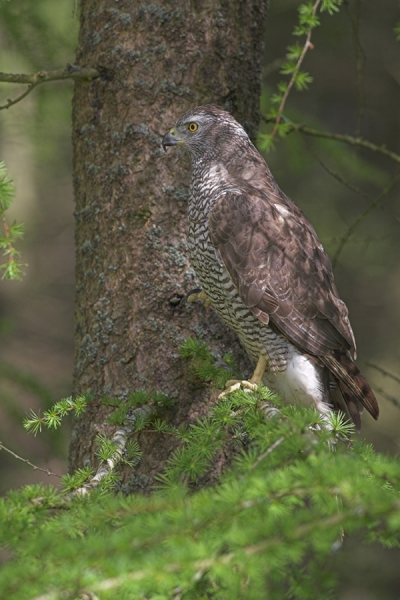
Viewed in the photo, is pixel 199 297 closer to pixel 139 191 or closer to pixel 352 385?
pixel 139 191

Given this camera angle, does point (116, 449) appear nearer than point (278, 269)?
Yes

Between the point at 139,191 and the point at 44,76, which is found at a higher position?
the point at 44,76

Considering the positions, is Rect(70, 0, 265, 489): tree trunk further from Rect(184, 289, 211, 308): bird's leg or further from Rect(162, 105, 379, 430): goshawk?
Rect(162, 105, 379, 430): goshawk

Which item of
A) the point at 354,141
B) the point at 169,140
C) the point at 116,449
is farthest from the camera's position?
the point at 354,141

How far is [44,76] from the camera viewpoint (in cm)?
319

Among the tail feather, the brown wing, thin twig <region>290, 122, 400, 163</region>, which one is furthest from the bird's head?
the tail feather

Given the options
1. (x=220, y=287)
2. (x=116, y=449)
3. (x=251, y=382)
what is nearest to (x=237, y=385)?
(x=251, y=382)

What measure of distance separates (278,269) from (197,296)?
445 millimetres

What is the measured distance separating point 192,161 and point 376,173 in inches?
68.9

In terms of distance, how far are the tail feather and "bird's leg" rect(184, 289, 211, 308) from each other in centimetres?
69

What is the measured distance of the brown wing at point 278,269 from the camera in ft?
10.9

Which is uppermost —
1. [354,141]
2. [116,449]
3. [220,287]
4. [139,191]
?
[354,141]

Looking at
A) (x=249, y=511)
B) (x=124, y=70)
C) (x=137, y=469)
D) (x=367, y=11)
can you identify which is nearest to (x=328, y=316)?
(x=137, y=469)

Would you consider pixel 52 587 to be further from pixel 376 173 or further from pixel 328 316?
pixel 376 173
